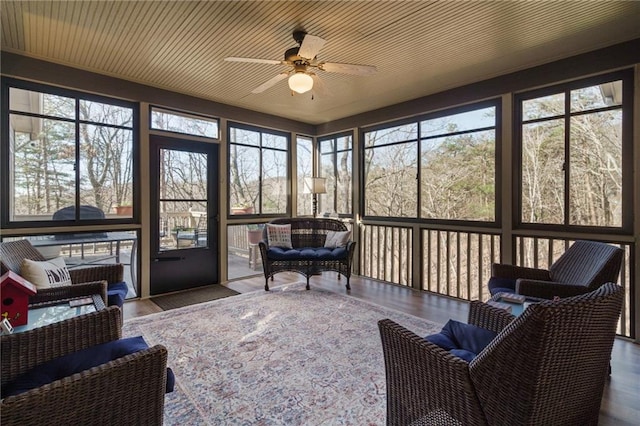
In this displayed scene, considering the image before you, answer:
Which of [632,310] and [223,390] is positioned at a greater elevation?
[632,310]

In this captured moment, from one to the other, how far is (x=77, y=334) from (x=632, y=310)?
4367 mm

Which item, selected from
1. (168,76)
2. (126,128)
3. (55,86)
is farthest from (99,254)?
(168,76)

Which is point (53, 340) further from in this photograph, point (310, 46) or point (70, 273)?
point (310, 46)

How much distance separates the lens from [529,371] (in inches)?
41.6

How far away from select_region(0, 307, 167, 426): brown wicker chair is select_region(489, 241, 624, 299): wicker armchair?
2631mm

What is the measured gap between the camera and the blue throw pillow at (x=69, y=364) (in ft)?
4.15

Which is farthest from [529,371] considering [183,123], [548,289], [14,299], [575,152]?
[183,123]

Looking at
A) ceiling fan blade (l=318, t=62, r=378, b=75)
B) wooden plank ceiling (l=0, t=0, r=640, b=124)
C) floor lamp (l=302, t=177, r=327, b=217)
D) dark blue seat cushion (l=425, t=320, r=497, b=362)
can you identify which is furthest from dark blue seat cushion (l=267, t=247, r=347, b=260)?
dark blue seat cushion (l=425, t=320, r=497, b=362)

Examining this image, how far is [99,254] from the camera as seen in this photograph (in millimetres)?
3814

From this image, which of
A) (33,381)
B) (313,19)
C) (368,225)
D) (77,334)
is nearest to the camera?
(33,381)

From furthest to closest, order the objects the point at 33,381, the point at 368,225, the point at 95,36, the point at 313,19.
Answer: the point at 368,225 < the point at 95,36 < the point at 313,19 < the point at 33,381

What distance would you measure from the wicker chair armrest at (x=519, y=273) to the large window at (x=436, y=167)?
1.06 m

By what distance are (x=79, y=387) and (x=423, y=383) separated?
129cm

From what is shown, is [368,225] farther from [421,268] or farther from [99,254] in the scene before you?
[99,254]
